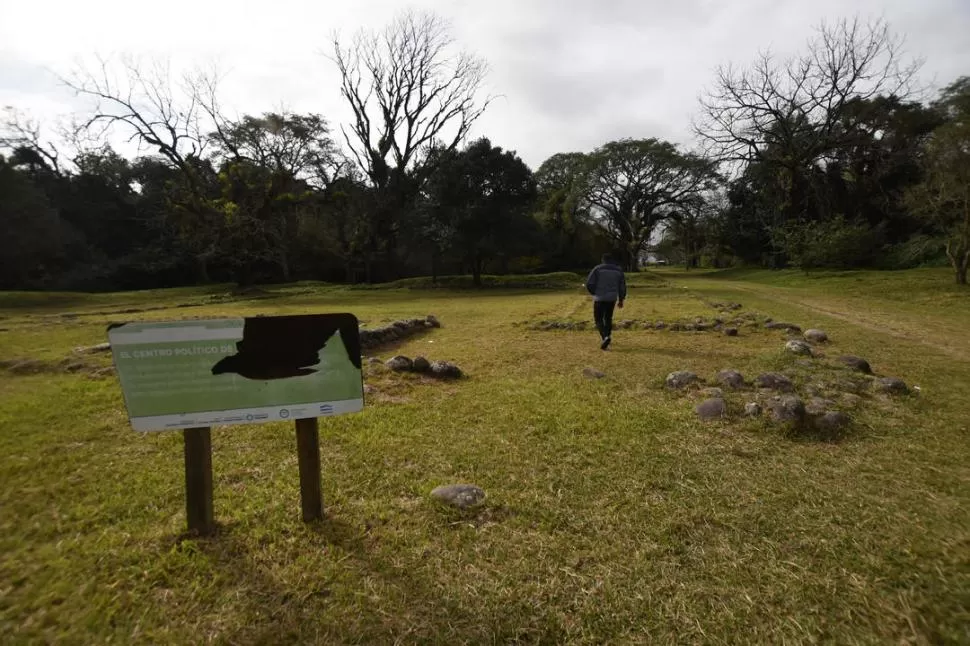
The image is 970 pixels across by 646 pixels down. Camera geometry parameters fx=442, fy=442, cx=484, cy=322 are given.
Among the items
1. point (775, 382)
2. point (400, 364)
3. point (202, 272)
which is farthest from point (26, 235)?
point (775, 382)

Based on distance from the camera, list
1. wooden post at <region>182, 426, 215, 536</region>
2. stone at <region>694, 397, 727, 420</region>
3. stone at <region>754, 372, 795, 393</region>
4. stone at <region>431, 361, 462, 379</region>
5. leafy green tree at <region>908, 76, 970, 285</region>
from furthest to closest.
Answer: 1. leafy green tree at <region>908, 76, 970, 285</region>
2. stone at <region>431, 361, 462, 379</region>
3. stone at <region>754, 372, 795, 393</region>
4. stone at <region>694, 397, 727, 420</region>
5. wooden post at <region>182, 426, 215, 536</region>

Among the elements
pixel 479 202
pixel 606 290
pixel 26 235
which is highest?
pixel 479 202

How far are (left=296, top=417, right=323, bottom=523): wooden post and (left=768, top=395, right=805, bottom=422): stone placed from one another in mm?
3415

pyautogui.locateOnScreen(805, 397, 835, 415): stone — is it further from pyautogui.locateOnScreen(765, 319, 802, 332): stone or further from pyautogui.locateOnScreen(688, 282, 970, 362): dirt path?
pyautogui.locateOnScreen(765, 319, 802, 332): stone

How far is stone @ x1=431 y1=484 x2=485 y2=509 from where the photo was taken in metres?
2.47

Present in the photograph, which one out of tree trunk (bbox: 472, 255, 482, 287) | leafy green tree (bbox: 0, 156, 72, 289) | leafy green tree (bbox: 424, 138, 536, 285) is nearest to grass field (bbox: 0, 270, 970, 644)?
leafy green tree (bbox: 424, 138, 536, 285)

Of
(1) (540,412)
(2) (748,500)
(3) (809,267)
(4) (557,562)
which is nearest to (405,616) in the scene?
(4) (557,562)

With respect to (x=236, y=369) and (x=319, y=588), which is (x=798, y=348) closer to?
(x=319, y=588)

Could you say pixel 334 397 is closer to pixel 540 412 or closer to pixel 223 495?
pixel 223 495

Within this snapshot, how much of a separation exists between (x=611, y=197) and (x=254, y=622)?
36.2 m

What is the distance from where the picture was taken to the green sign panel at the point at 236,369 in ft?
6.14

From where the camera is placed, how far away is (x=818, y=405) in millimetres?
3801

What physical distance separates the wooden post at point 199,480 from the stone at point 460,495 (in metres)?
1.15

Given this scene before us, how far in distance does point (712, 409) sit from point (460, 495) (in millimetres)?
2489
